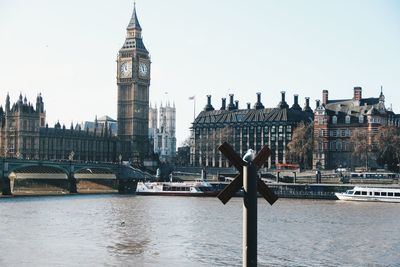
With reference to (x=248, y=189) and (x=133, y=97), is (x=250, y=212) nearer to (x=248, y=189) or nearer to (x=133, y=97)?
(x=248, y=189)

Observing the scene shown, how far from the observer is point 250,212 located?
518 inches

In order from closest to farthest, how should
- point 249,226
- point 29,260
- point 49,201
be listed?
point 249,226
point 29,260
point 49,201

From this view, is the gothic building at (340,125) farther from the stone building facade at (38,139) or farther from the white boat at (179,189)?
the stone building facade at (38,139)

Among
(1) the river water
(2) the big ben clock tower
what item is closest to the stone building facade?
(2) the big ben clock tower

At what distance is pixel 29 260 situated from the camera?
119ft

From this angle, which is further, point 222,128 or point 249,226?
point 222,128

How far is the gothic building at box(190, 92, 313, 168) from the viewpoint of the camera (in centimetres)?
13400

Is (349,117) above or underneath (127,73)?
underneath

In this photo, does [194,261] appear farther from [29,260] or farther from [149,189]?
[149,189]

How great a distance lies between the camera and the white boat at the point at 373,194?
282 feet

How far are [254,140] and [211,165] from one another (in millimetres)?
9828

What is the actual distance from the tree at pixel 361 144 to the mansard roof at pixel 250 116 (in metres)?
20.0

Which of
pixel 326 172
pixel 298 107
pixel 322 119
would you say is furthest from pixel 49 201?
pixel 298 107

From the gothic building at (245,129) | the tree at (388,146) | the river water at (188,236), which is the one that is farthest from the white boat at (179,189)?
the gothic building at (245,129)
